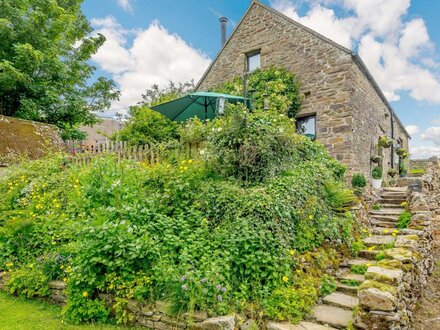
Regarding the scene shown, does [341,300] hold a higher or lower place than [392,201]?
lower

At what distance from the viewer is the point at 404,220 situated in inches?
250

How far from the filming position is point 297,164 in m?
5.90

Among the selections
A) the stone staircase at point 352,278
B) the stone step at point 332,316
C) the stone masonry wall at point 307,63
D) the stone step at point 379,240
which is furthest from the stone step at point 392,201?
the stone step at point 332,316

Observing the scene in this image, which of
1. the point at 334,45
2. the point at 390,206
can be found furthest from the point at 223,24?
the point at 390,206

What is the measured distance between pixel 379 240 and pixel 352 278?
1572 mm

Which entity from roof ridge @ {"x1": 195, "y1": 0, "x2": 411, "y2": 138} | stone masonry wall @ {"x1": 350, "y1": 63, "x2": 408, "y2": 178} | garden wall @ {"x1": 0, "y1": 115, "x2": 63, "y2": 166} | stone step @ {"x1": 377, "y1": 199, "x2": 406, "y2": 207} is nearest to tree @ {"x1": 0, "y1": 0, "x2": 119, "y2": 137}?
garden wall @ {"x1": 0, "y1": 115, "x2": 63, "y2": 166}

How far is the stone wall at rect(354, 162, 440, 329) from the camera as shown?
3.08m

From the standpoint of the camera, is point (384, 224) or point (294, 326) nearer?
point (294, 326)

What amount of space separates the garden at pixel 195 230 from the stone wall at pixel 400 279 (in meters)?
0.71

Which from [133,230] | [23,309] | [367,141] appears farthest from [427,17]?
[23,309]

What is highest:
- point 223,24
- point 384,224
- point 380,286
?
point 223,24

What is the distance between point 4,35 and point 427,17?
13.8 m

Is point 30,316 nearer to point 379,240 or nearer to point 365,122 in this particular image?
point 379,240

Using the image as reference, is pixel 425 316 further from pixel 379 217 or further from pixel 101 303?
pixel 101 303
